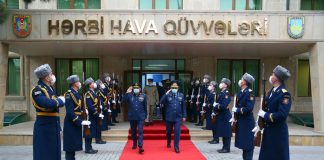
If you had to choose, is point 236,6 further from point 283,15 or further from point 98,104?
point 98,104

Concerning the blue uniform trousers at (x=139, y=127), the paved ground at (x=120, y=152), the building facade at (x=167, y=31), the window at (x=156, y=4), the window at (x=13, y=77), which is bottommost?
the paved ground at (x=120, y=152)

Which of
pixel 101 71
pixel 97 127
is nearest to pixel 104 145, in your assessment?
pixel 97 127

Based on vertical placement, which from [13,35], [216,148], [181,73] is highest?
[13,35]

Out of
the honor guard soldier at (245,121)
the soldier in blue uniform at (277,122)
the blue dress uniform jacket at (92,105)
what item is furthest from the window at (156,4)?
the soldier in blue uniform at (277,122)

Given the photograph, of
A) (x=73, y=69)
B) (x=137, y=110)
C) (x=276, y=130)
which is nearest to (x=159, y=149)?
(x=137, y=110)

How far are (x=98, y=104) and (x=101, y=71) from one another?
515 centimetres

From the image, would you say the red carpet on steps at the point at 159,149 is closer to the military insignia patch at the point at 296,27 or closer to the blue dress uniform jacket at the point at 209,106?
the blue dress uniform jacket at the point at 209,106

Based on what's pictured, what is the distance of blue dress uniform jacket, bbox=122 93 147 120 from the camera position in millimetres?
7188

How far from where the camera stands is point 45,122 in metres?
4.73

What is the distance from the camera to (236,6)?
12.4m

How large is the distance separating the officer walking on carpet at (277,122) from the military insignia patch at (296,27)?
5639 millimetres

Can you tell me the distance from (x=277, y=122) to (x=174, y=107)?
3.31 m

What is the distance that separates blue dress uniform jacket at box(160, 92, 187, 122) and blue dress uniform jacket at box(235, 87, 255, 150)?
68.0 inches

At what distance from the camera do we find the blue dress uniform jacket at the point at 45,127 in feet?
15.3
